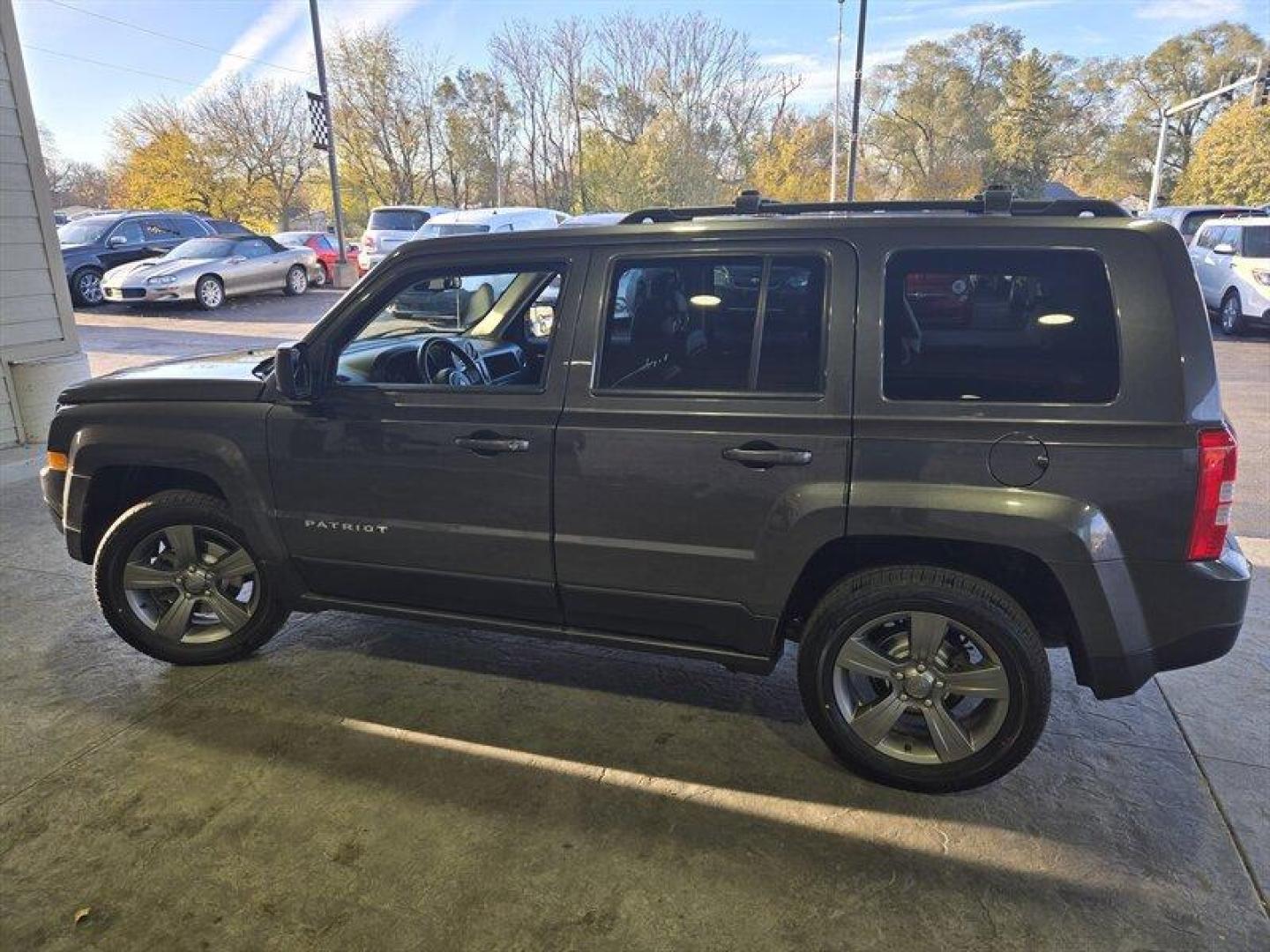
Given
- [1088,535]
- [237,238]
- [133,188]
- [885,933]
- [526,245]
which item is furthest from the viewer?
[133,188]

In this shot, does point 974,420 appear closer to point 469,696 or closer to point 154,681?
point 469,696

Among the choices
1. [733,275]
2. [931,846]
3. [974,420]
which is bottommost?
[931,846]

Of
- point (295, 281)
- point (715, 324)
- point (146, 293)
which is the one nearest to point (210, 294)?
point (146, 293)

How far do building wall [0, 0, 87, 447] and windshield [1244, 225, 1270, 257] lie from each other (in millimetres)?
15515

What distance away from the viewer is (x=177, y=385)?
3.45 metres

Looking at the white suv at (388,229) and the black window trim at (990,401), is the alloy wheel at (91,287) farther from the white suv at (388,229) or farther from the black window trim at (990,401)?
the black window trim at (990,401)

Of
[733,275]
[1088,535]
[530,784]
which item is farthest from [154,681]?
[1088,535]

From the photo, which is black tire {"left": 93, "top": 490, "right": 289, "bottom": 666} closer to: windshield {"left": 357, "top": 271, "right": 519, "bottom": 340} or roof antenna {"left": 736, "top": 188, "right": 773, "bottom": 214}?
windshield {"left": 357, "top": 271, "right": 519, "bottom": 340}

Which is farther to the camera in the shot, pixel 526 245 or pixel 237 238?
pixel 237 238

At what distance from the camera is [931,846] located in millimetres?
2555

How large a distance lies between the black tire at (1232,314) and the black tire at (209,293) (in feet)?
58.4

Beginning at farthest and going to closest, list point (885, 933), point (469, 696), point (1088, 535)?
1. point (469, 696)
2. point (1088, 535)
3. point (885, 933)

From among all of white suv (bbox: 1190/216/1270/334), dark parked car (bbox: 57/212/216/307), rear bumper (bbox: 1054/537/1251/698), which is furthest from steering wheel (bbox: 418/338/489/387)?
dark parked car (bbox: 57/212/216/307)

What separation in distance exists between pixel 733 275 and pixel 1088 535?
4.38 ft
